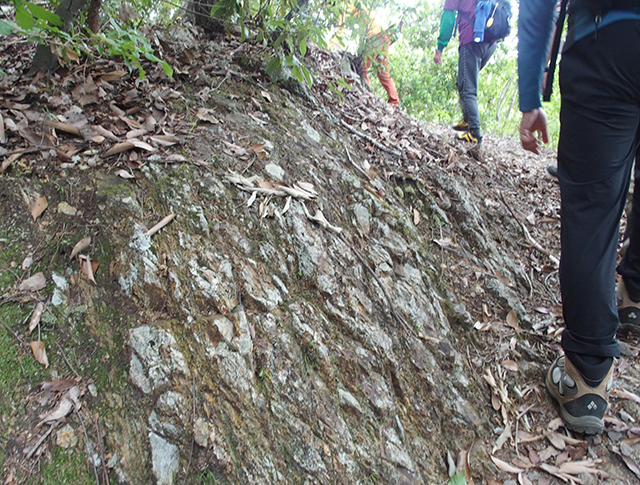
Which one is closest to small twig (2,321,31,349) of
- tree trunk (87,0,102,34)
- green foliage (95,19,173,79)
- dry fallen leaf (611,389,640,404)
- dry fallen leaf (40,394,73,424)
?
dry fallen leaf (40,394,73,424)

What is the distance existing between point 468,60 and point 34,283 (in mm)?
5009

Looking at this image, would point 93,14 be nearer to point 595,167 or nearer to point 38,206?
point 38,206

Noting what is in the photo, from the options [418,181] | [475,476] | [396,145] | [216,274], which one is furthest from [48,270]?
[396,145]

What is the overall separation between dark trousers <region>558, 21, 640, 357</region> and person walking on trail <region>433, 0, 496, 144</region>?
2.90 metres

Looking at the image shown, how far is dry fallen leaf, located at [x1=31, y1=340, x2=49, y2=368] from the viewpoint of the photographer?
162 centimetres

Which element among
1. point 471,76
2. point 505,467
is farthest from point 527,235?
point 471,76

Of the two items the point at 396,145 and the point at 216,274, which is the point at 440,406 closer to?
the point at 216,274

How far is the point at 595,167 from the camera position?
1.77 m

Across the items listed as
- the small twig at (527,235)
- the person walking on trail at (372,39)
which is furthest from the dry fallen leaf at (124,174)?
the person walking on trail at (372,39)

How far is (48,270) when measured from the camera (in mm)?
1828

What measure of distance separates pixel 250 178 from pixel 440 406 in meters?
1.73

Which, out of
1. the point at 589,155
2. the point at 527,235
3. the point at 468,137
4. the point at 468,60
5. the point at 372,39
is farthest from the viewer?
the point at 372,39

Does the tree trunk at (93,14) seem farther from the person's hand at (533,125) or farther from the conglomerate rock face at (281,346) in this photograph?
the person's hand at (533,125)

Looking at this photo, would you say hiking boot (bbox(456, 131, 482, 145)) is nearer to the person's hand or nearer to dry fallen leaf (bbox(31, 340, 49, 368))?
the person's hand
